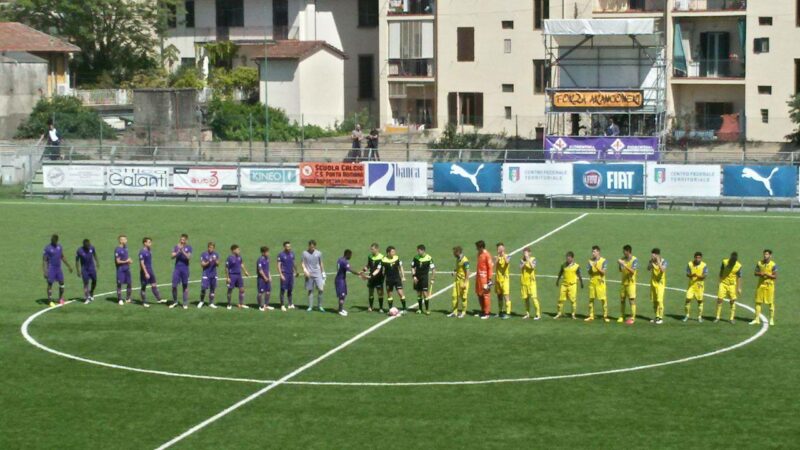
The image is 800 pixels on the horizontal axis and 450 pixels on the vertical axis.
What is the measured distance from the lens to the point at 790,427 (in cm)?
2328

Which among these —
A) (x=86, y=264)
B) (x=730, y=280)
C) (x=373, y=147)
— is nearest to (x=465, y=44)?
(x=373, y=147)

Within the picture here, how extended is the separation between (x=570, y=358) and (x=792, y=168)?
87.0ft

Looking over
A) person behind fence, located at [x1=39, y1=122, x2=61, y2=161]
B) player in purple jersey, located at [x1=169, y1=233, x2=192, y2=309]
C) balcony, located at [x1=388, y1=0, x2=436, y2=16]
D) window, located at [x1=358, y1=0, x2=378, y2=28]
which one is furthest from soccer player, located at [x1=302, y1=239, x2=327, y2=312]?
Result: window, located at [x1=358, y1=0, x2=378, y2=28]

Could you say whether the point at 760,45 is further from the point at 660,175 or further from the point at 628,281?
the point at 628,281

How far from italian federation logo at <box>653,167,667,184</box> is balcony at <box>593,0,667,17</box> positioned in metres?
20.3

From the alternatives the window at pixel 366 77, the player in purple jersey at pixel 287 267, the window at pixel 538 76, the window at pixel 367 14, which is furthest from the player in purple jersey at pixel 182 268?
the window at pixel 367 14

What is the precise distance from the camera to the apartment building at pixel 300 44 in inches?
3167

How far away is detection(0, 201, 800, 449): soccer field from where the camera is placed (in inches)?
915

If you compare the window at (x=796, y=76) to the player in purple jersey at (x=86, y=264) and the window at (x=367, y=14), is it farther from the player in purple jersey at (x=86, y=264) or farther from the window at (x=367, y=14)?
the player in purple jersey at (x=86, y=264)

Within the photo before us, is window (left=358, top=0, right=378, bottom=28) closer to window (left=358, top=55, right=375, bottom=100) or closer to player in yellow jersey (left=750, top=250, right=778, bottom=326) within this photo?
window (left=358, top=55, right=375, bottom=100)

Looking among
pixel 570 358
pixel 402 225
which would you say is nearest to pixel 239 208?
pixel 402 225

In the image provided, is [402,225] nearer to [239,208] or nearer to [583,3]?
[239,208]

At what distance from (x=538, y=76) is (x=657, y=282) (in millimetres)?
43825

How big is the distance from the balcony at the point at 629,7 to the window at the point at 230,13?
2393 cm
